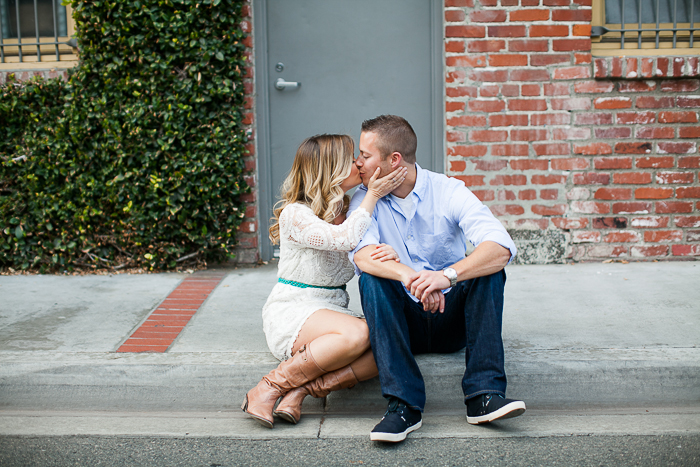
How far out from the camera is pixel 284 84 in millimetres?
4668

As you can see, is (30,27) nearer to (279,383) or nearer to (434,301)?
(279,383)

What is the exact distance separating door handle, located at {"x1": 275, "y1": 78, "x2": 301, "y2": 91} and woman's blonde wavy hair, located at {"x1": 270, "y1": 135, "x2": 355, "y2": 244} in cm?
208

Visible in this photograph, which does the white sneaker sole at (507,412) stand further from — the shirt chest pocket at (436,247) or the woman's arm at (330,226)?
the woman's arm at (330,226)

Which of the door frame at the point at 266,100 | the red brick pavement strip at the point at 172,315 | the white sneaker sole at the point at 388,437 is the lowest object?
the white sneaker sole at the point at 388,437

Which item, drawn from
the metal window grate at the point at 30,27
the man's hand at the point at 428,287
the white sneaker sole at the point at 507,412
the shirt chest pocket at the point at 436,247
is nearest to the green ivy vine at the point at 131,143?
the metal window grate at the point at 30,27

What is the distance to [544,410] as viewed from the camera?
8.98 feet

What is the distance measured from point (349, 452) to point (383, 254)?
2.72 ft

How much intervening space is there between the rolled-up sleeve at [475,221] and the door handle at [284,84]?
2268mm

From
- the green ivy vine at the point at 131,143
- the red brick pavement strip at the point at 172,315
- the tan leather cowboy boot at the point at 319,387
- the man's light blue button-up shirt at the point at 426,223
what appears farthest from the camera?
the green ivy vine at the point at 131,143

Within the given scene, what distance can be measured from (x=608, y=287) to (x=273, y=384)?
257 centimetres

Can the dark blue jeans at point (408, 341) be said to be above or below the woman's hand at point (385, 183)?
below

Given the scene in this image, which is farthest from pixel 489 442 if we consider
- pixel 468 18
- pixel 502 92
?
pixel 468 18

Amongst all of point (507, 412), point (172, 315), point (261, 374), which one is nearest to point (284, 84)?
point (172, 315)

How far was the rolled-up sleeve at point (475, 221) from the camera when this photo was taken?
101 inches
